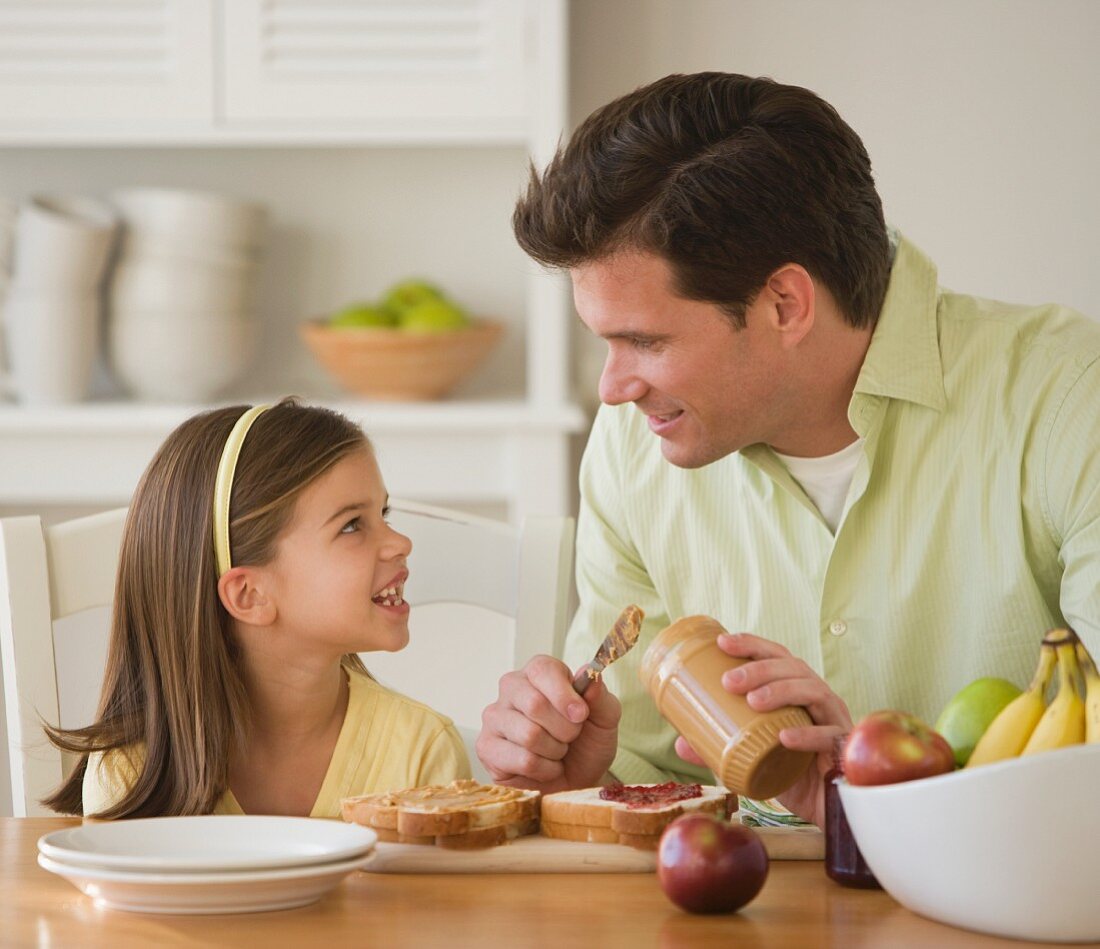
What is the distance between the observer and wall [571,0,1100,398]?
2.63m

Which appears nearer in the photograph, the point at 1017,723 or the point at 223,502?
the point at 1017,723

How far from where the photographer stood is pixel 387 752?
1.45 meters

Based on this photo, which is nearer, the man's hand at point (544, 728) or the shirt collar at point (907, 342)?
the man's hand at point (544, 728)

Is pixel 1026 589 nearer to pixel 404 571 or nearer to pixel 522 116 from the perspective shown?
pixel 404 571

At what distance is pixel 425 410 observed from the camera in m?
2.46

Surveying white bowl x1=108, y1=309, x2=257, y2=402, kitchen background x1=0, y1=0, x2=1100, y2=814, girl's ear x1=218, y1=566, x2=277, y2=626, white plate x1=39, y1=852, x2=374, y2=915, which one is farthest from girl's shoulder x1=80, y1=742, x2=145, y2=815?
white bowl x1=108, y1=309, x2=257, y2=402

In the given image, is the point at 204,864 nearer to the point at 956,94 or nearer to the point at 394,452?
the point at 394,452

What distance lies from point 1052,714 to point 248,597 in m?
0.83

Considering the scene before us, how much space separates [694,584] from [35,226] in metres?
1.41

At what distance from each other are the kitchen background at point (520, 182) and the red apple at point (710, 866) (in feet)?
5.15

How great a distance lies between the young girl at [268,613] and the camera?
1.42 metres

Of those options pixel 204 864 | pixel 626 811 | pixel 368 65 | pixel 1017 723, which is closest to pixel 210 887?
pixel 204 864

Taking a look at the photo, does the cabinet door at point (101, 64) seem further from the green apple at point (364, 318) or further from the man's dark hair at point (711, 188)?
the man's dark hair at point (711, 188)

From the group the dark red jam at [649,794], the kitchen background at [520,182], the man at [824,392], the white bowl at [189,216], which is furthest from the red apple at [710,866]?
the white bowl at [189,216]
